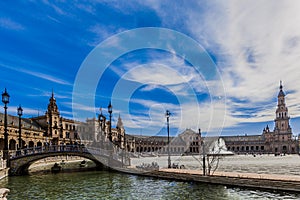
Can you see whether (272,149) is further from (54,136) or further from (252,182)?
(252,182)

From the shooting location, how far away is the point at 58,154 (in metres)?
33.8

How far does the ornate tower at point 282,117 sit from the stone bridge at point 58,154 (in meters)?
132

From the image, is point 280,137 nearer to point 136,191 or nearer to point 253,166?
point 253,166

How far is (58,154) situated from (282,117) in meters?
141

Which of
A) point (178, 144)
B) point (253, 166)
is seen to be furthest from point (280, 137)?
point (253, 166)

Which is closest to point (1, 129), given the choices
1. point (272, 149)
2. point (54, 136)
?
point (54, 136)

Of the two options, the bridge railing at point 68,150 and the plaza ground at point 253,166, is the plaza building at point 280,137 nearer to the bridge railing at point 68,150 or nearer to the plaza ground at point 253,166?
the plaza ground at point 253,166

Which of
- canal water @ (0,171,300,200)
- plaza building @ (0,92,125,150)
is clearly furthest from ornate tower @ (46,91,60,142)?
canal water @ (0,171,300,200)

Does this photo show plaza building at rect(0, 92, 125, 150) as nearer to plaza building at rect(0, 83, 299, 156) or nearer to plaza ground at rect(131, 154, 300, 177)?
plaza building at rect(0, 83, 299, 156)

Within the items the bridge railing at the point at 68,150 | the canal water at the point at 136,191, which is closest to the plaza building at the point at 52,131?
the bridge railing at the point at 68,150

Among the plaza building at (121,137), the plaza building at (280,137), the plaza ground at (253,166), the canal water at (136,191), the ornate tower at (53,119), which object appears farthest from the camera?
the plaza building at (280,137)

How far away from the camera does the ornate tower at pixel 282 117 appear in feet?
465

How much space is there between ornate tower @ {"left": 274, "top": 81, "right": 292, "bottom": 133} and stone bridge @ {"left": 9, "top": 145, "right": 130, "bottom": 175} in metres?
132

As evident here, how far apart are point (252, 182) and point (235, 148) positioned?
15616 centimetres
